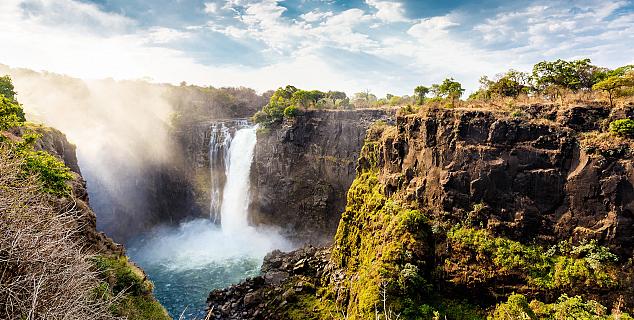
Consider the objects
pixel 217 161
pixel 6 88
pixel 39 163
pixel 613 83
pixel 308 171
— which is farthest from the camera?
pixel 217 161

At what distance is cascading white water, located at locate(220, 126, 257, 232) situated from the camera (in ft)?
150

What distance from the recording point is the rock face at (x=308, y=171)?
42.7 meters

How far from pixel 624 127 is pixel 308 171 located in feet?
107

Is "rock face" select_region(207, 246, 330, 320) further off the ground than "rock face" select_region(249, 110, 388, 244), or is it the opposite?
"rock face" select_region(249, 110, 388, 244)

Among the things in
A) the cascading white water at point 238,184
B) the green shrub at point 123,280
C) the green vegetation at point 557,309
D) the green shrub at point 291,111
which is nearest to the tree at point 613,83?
the green vegetation at point 557,309

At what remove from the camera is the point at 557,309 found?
48.9ft

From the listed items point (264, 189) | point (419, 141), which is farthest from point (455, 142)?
point (264, 189)

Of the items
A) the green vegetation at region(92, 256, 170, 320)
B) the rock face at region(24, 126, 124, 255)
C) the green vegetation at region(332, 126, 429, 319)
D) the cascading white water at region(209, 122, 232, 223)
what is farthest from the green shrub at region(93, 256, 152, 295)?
the cascading white water at region(209, 122, 232, 223)

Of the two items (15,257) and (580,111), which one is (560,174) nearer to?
(580,111)

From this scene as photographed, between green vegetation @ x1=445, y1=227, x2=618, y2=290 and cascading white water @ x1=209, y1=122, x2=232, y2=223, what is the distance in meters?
35.7

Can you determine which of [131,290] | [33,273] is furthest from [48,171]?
[33,273]

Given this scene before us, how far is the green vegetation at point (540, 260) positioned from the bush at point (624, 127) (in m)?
5.30

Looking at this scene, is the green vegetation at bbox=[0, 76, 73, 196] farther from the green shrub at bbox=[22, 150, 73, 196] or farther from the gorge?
the gorge

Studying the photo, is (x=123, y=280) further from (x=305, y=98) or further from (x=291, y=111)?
(x=305, y=98)
